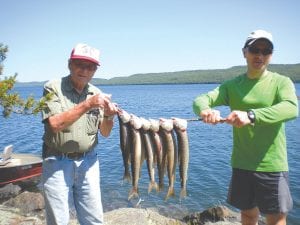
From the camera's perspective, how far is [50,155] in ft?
16.2

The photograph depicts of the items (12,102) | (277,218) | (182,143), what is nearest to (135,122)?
(182,143)

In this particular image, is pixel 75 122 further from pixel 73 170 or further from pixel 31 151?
pixel 31 151

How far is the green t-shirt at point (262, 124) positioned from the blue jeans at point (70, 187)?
188 centimetres

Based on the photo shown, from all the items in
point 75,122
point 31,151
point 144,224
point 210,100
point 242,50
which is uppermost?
point 242,50

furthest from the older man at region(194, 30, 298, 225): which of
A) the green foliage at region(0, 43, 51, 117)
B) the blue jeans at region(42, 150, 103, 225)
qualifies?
the green foliage at region(0, 43, 51, 117)

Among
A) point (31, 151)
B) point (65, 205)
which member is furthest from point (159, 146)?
point (31, 151)

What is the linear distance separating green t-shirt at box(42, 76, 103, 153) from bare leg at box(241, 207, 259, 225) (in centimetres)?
256

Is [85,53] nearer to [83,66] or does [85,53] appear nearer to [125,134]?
[83,66]

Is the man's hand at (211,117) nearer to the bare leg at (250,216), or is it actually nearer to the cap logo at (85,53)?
the bare leg at (250,216)

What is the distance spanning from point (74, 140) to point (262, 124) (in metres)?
2.60

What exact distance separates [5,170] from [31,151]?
38.6 feet

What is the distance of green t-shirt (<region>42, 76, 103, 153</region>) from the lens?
4.85 metres

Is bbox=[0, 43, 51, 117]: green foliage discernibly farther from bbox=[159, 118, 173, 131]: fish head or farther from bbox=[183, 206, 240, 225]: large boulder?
bbox=[183, 206, 240, 225]: large boulder

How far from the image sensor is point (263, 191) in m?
4.85
